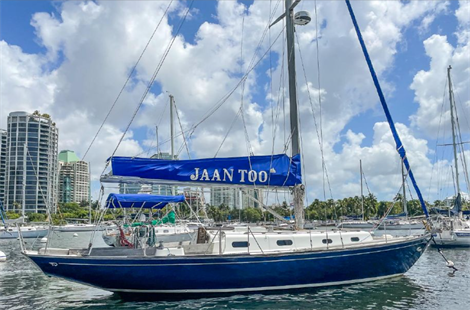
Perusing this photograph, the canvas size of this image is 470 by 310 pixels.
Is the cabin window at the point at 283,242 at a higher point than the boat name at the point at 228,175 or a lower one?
lower

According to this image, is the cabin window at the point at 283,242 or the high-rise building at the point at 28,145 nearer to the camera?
the cabin window at the point at 283,242

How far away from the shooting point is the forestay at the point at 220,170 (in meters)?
13.0

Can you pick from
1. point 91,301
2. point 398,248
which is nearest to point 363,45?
point 398,248

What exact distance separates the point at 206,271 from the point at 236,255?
1.07m

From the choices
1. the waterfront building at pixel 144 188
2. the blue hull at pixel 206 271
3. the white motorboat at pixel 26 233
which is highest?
the waterfront building at pixel 144 188

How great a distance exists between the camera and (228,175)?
13820 mm

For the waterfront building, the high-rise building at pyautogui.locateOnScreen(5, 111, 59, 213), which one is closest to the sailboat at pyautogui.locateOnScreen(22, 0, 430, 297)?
the waterfront building

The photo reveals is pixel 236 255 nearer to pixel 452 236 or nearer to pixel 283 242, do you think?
pixel 283 242

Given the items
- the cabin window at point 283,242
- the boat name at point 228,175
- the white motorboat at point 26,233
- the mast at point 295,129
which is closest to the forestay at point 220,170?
the boat name at point 228,175

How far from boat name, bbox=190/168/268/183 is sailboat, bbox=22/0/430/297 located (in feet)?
0.11

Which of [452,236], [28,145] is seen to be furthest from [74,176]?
[452,236]

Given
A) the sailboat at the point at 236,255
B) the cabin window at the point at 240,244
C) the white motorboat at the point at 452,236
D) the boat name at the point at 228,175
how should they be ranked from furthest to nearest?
the white motorboat at the point at 452,236 → the boat name at the point at 228,175 → the cabin window at the point at 240,244 → the sailboat at the point at 236,255

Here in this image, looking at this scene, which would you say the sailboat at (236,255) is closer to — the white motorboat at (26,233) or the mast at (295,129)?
the mast at (295,129)

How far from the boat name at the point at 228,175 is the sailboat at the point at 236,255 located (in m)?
0.04
